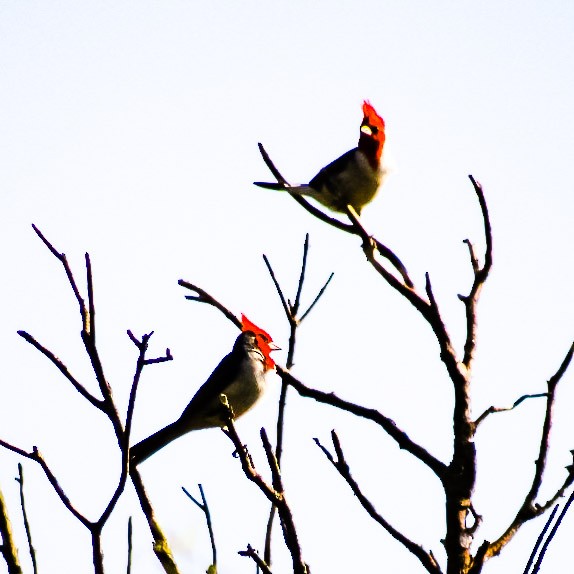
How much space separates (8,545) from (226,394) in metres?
4.09

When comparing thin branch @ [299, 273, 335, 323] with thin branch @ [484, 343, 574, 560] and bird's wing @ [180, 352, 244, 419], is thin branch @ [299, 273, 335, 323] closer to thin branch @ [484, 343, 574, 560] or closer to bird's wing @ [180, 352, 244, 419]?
thin branch @ [484, 343, 574, 560]

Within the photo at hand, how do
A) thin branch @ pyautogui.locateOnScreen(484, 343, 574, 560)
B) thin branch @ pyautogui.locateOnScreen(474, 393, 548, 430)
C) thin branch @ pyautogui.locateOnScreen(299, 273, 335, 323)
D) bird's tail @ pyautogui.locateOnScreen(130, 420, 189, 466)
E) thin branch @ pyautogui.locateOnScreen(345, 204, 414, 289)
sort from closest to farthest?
thin branch @ pyautogui.locateOnScreen(484, 343, 574, 560) → thin branch @ pyautogui.locateOnScreen(474, 393, 548, 430) → thin branch @ pyautogui.locateOnScreen(345, 204, 414, 289) → thin branch @ pyautogui.locateOnScreen(299, 273, 335, 323) → bird's tail @ pyautogui.locateOnScreen(130, 420, 189, 466)

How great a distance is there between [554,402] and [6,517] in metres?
1.42

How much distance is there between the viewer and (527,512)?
7.59 feet

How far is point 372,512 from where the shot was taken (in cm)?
240

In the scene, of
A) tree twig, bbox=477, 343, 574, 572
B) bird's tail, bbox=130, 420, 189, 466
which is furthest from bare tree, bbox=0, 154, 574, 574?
bird's tail, bbox=130, 420, 189, 466

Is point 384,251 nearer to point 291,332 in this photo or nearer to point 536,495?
point 291,332

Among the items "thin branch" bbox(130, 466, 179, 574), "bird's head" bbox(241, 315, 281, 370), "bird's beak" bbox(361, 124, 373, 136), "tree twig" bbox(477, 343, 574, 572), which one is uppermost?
"bird's beak" bbox(361, 124, 373, 136)

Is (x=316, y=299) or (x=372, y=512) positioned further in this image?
(x=316, y=299)

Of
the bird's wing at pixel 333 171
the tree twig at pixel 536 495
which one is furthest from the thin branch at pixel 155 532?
the bird's wing at pixel 333 171

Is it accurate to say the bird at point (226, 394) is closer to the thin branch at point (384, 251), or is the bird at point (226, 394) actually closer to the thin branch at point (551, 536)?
the thin branch at point (384, 251)

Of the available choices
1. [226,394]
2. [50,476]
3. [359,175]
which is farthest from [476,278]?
[359,175]

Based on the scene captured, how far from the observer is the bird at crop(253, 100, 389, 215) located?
6.96 m

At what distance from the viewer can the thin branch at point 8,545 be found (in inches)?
92.9
